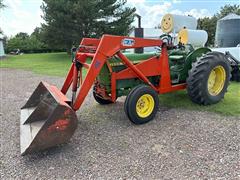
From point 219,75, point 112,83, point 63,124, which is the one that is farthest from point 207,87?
point 63,124

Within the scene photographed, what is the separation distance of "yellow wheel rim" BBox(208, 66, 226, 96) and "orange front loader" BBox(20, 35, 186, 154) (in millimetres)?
602

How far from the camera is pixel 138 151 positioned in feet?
10.7

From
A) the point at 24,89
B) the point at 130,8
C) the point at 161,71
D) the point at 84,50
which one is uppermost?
the point at 130,8

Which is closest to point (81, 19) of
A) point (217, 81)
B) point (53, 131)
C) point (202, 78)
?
point (217, 81)

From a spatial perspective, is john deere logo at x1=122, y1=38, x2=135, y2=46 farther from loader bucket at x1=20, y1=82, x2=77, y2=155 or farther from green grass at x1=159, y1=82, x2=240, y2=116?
green grass at x1=159, y1=82, x2=240, y2=116

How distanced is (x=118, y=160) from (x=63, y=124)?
794 millimetres

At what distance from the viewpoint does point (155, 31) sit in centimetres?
2108

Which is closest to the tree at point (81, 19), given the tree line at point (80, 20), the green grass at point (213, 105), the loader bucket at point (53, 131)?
the tree line at point (80, 20)

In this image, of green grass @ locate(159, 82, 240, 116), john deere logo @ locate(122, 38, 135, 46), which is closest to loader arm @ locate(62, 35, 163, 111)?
john deere logo @ locate(122, 38, 135, 46)

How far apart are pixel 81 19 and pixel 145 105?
1503 cm

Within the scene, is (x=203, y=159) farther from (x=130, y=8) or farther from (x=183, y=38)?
(x=130, y=8)

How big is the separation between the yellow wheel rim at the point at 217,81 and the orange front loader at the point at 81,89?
0.60 metres

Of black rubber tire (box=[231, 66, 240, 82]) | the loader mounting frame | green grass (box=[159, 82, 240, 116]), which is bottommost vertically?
green grass (box=[159, 82, 240, 116])

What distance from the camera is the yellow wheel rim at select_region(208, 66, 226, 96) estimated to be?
16.9 feet
